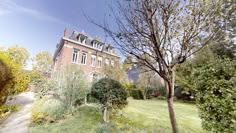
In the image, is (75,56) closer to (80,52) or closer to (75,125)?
(80,52)

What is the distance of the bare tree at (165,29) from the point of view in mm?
3521

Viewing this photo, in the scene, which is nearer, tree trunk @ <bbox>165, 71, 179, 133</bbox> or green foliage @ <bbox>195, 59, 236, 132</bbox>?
green foliage @ <bbox>195, 59, 236, 132</bbox>

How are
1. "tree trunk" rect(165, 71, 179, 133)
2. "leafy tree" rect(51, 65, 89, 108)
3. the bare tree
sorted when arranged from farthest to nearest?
"leafy tree" rect(51, 65, 89, 108) → "tree trunk" rect(165, 71, 179, 133) → the bare tree

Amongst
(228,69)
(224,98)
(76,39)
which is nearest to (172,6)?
(228,69)

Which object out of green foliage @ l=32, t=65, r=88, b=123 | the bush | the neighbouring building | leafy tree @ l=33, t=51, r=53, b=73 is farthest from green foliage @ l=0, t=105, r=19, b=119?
leafy tree @ l=33, t=51, r=53, b=73

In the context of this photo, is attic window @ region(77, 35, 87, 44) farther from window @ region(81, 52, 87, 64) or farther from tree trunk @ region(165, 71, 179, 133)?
tree trunk @ region(165, 71, 179, 133)

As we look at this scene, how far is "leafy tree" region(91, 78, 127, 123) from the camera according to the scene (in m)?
6.67

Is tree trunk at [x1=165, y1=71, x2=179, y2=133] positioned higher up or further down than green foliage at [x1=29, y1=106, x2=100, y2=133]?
higher up

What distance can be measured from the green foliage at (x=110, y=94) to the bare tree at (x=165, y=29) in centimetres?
315

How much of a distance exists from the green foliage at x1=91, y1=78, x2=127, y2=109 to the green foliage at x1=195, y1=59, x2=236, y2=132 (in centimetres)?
379

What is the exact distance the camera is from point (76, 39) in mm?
20625

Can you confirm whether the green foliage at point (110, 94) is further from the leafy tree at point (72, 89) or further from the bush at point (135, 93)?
the bush at point (135, 93)

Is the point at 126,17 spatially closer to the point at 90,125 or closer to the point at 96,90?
the point at 96,90

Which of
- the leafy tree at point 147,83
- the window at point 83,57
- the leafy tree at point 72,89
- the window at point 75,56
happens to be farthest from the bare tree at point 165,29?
the window at point 83,57
